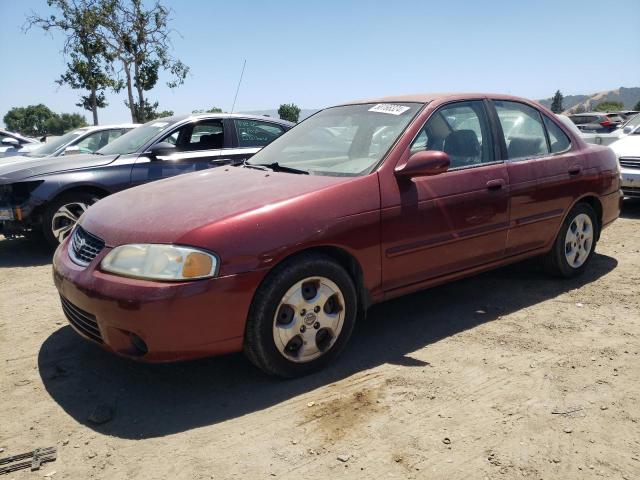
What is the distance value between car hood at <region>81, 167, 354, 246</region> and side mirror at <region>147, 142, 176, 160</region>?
8.61ft

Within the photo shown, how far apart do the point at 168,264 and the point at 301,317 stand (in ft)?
2.51

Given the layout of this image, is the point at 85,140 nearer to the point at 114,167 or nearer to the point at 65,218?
the point at 114,167

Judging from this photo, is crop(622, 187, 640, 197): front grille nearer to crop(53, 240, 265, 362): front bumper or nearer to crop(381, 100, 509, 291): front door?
crop(381, 100, 509, 291): front door

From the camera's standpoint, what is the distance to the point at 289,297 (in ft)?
9.53

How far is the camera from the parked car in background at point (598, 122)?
12344 millimetres

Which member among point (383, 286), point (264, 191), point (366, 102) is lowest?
point (383, 286)

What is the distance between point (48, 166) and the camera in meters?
6.12

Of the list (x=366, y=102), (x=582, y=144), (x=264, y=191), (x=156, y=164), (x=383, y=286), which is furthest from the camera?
(x=156, y=164)

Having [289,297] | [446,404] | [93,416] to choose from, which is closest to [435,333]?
[446,404]

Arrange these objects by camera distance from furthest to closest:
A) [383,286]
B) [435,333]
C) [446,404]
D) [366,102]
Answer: [366,102] → [435,333] → [383,286] → [446,404]

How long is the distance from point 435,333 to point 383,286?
61 centimetres

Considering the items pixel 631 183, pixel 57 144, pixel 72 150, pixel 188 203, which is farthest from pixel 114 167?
pixel 631 183

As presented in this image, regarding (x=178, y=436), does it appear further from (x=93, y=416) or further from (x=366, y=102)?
(x=366, y=102)

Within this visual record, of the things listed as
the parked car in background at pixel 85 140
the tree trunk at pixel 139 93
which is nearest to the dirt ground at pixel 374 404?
the parked car in background at pixel 85 140
